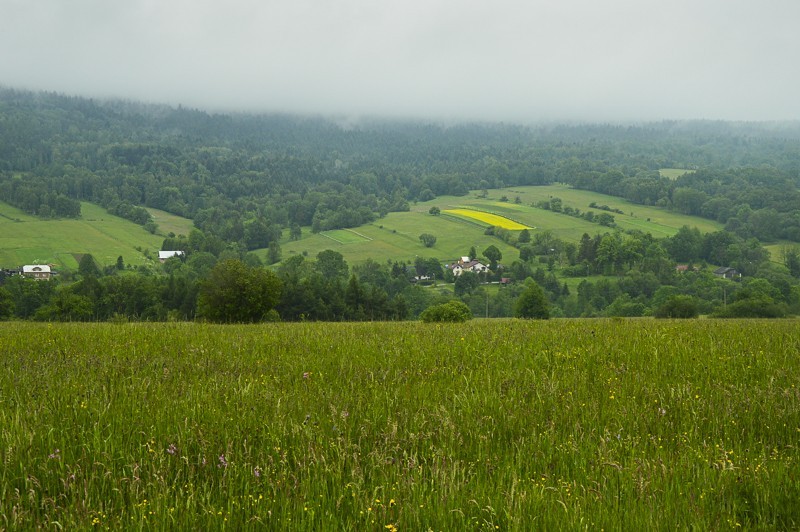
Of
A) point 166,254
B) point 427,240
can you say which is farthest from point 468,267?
point 166,254

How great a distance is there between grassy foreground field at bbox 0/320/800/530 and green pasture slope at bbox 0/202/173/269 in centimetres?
15015

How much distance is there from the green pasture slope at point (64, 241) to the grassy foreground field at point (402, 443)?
493ft

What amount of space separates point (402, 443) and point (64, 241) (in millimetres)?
184206

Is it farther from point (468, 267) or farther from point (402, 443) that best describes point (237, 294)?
point (468, 267)

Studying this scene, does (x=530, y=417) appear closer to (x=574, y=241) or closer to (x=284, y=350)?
(x=284, y=350)

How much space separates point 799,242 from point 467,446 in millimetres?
214421

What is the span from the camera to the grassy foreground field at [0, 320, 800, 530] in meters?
3.78

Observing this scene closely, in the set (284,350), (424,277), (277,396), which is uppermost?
(277,396)

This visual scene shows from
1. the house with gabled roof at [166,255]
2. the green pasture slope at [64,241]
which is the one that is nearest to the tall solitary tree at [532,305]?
the green pasture slope at [64,241]

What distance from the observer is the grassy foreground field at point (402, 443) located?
378 centimetres

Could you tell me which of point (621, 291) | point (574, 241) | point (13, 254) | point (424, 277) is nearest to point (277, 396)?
point (621, 291)

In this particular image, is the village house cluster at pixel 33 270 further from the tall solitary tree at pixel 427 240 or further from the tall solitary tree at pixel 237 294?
the tall solitary tree at pixel 237 294

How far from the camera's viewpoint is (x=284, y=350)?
9750 mm

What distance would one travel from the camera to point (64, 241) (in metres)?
163
